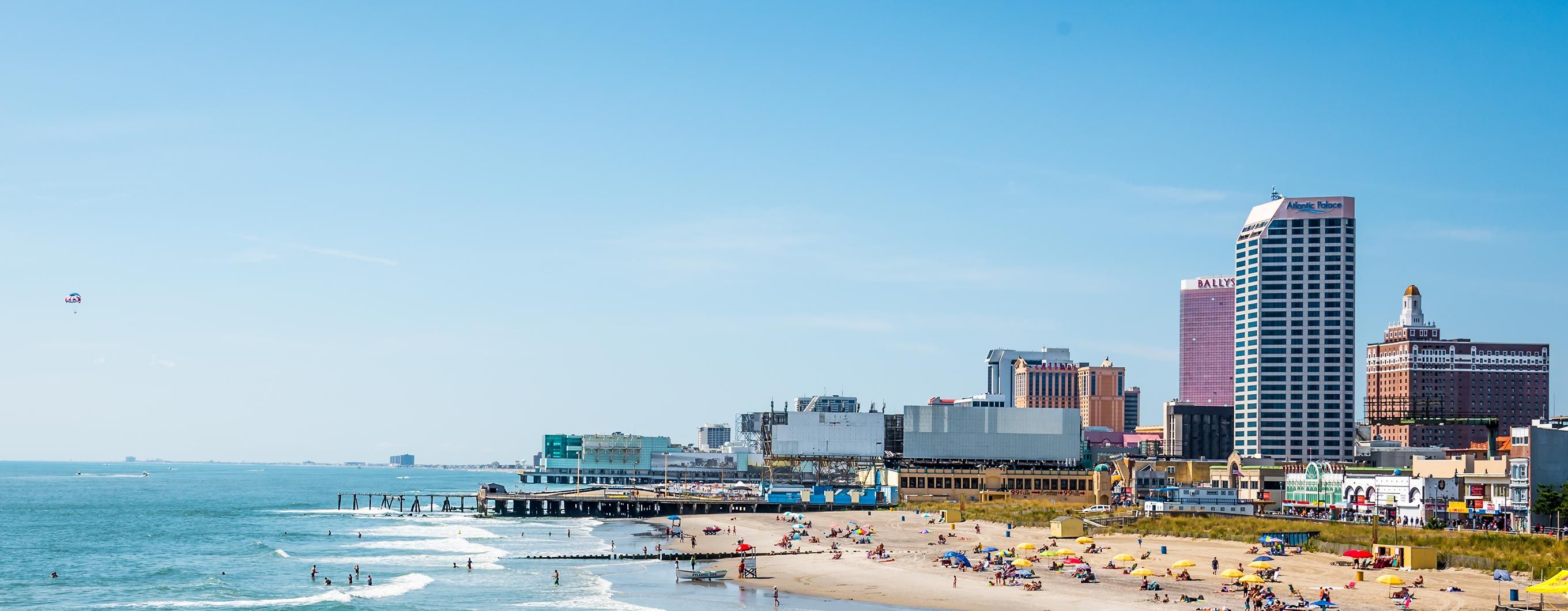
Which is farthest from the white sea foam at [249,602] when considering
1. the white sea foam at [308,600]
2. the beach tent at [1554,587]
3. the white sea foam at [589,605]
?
the beach tent at [1554,587]

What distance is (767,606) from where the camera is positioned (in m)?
84.0

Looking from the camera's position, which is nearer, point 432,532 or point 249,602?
point 249,602

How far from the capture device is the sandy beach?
259ft

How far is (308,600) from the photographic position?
90375 mm

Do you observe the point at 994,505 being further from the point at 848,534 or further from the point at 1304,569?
the point at 1304,569

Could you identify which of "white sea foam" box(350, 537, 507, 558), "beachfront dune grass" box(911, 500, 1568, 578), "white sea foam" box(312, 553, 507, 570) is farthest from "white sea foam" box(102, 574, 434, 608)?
"beachfront dune grass" box(911, 500, 1568, 578)

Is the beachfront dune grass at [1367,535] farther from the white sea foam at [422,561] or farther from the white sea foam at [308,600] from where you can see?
the white sea foam at [308,600]

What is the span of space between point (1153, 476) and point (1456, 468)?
64.4 meters

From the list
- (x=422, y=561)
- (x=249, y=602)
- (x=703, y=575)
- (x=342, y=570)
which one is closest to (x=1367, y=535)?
(x=703, y=575)

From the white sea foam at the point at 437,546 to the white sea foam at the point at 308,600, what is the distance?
88.0 feet

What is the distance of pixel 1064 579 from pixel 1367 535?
28.0 m

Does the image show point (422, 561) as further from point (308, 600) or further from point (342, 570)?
point (308, 600)

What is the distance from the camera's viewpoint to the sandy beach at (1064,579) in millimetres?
78938

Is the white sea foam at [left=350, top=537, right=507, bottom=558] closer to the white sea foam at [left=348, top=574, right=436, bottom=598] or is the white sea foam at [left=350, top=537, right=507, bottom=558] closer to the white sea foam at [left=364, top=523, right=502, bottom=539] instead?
the white sea foam at [left=364, top=523, right=502, bottom=539]
